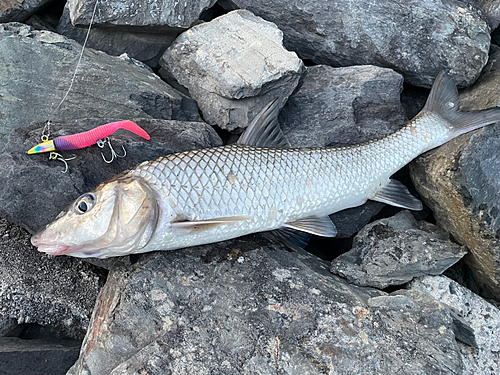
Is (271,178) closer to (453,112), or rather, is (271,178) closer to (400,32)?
(453,112)

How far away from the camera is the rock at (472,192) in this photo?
320cm

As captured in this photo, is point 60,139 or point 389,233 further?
point 389,233

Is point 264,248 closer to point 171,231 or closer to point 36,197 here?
point 171,231

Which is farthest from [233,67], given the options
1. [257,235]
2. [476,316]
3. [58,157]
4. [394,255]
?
[476,316]

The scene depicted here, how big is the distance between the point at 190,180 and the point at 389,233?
5.79 ft

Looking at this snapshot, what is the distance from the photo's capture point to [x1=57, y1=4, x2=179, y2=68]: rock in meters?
4.19

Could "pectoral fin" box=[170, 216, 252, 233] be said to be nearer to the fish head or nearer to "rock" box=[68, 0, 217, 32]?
the fish head

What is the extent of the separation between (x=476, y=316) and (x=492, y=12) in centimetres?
323

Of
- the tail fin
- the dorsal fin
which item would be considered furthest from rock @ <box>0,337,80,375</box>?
the tail fin

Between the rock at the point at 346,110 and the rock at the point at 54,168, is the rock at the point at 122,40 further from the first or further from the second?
the rock at the point at 346,110

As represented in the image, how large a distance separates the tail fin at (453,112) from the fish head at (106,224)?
2597mm

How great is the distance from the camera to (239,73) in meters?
3.71

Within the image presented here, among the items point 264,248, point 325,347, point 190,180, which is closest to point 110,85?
point 190,180

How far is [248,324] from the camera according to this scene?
252 cm
